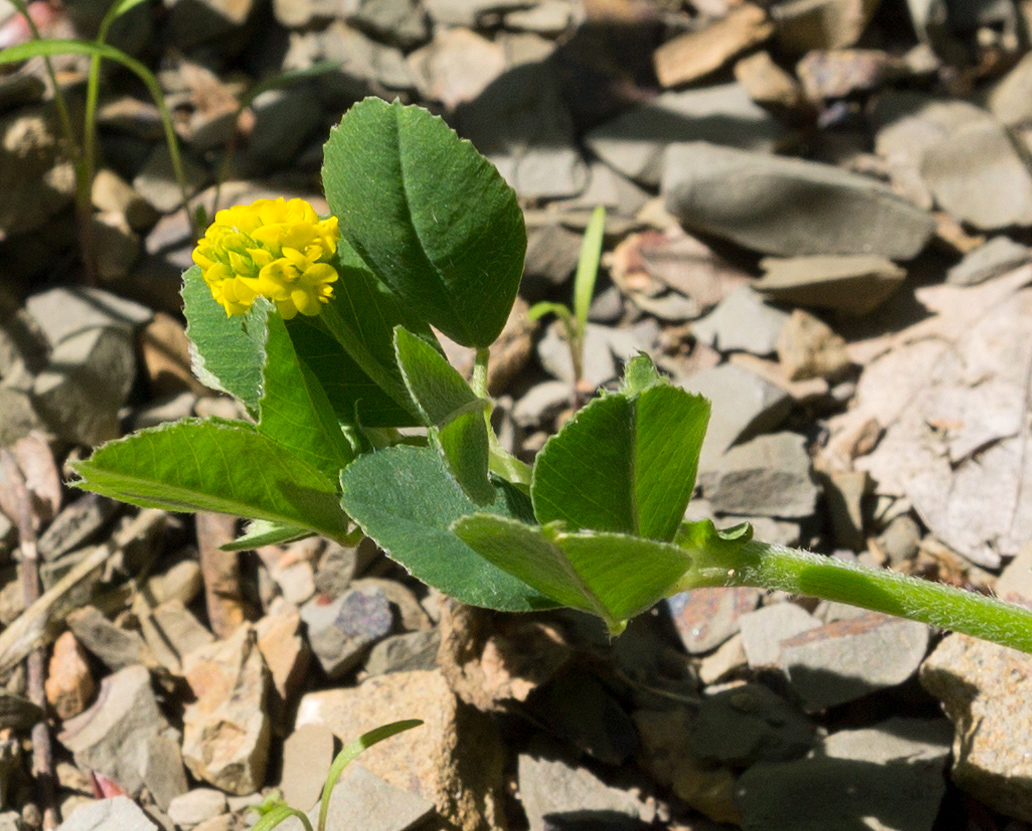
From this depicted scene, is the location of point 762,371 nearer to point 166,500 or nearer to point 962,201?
point 962,201

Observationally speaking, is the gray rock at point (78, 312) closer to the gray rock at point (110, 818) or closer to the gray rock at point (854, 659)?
the gray rock at point (110, 818)

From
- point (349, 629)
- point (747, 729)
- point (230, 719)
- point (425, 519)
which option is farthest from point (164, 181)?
point (747, 729)

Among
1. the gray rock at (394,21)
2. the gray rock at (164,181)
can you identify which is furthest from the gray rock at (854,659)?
the gray rock at (394,21)

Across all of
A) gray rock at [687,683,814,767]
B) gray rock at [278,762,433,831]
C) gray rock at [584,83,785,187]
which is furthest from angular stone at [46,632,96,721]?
gray rock at [584,83,785,187]

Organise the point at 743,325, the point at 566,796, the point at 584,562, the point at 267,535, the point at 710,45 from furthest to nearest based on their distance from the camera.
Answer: the point at 710,45
the point at 743,325
the point at 566,796
the point at 267,535
the point at 584,562

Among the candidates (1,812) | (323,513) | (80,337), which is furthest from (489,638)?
(80,337)

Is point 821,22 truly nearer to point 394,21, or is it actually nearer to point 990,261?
point 990,261
